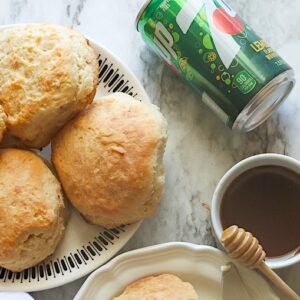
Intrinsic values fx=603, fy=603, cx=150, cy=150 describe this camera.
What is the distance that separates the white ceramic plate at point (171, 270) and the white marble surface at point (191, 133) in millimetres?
75

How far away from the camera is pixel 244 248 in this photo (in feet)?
3.45

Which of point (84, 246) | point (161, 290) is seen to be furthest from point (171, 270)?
point (84, 246)

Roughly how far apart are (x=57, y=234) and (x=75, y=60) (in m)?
0.33

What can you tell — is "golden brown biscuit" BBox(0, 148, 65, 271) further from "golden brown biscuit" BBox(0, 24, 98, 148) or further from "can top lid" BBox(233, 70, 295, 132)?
"can top lid" BBox(233, 70, 295, 132)

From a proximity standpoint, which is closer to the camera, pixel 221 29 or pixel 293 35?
pixel 221 29

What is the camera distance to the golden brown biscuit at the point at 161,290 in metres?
1.12

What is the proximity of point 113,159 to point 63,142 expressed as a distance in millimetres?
111

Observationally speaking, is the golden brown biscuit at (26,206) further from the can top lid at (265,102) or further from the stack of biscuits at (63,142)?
the can top lid at (265,102)

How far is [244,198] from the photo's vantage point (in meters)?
1.17

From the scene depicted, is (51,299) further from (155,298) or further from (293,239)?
(293,239)

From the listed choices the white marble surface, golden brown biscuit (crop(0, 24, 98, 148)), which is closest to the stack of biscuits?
golden brown biscuit (crop(0, 24, 98, 148))

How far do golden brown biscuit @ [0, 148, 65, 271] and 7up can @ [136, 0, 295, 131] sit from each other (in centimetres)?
33

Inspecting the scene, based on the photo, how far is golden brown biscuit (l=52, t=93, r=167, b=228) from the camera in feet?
3.53

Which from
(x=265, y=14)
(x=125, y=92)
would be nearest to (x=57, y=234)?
(x=125, y=92)
